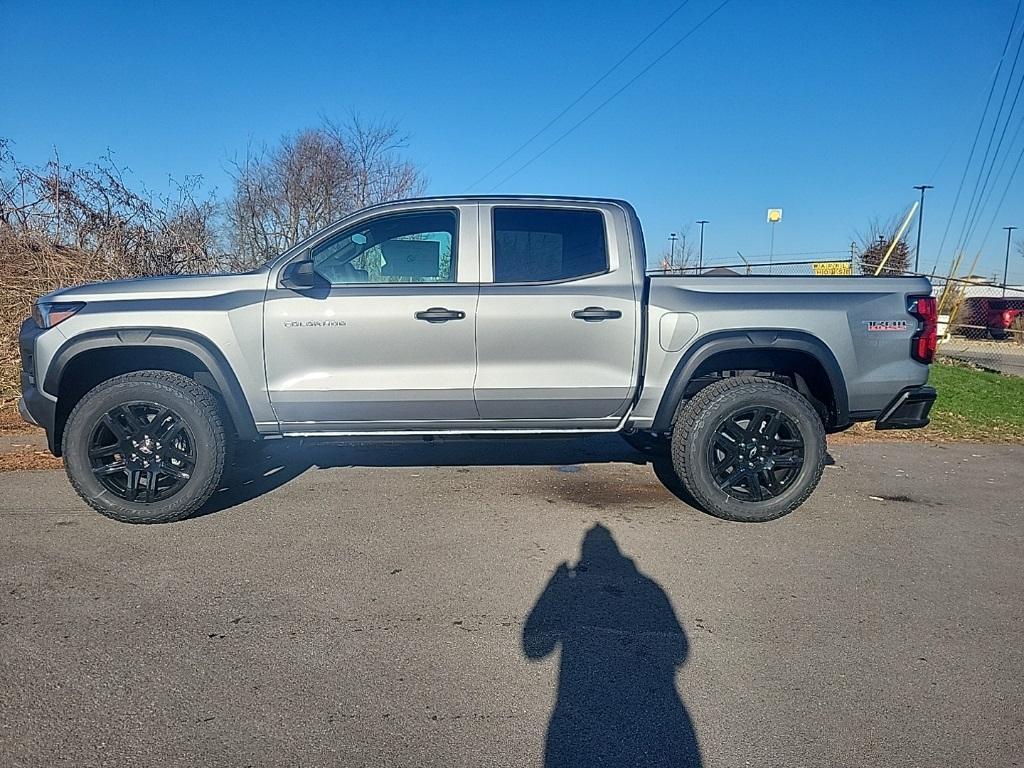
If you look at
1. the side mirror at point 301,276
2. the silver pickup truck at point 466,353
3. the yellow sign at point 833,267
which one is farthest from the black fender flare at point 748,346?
the yellow sign at point 833,267

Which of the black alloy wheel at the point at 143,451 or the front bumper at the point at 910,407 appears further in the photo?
the front bumper at the point at 910,407

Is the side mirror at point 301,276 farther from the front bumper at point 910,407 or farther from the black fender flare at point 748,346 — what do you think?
the front bumper at point 910,407

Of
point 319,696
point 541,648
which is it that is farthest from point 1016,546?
point 319,696

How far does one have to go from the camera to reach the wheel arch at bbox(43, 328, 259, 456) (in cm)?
434

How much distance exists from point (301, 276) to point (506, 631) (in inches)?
95.5

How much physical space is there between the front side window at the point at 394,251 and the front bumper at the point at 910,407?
2.95 meters

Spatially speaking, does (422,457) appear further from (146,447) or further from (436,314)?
(146,447)

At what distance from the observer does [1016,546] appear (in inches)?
171

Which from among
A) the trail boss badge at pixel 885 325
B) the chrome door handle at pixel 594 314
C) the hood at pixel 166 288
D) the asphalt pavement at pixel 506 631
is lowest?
the asphalt pavement at pixel 506 631

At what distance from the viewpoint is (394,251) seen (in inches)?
184

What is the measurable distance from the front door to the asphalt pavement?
72cm

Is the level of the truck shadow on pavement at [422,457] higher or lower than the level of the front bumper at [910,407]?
lower

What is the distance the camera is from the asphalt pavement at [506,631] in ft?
8.01

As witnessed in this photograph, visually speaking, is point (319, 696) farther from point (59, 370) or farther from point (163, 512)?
point (59, 370)
